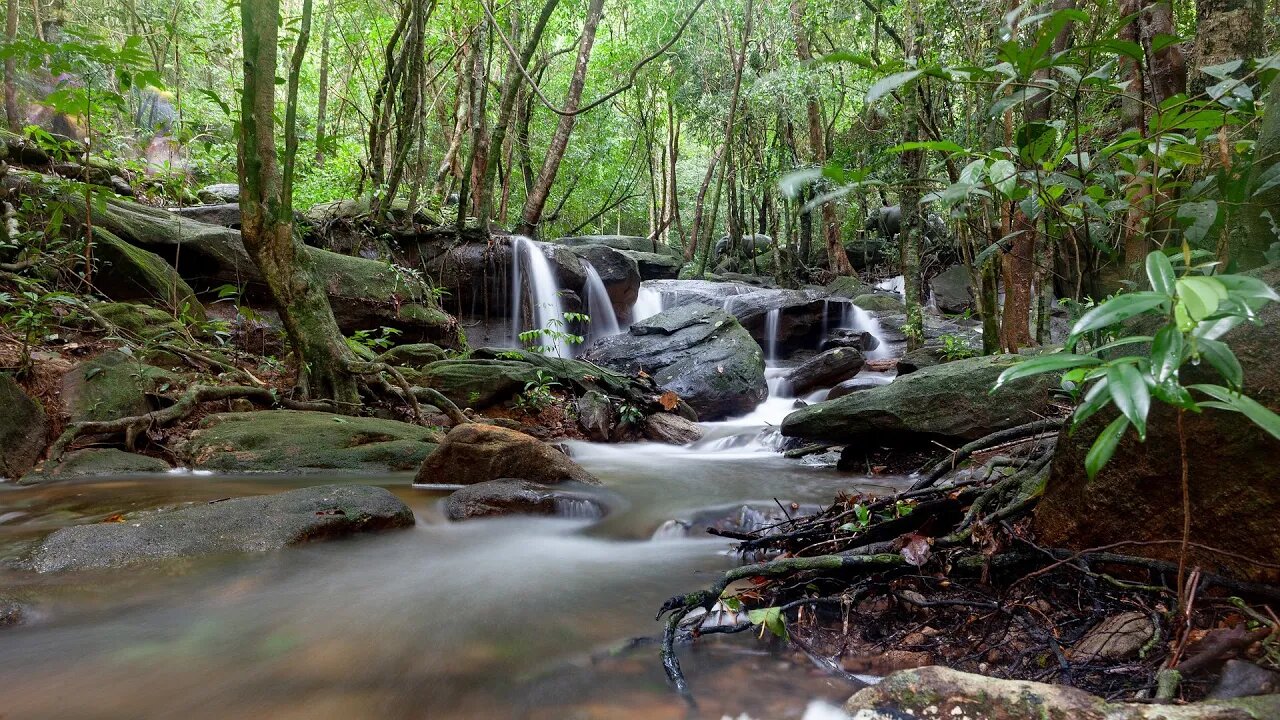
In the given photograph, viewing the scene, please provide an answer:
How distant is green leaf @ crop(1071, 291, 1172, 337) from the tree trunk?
19.9 feet

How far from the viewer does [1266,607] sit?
1.53 metres

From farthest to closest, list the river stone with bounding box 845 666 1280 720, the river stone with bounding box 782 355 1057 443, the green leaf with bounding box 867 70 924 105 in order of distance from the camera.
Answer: the river stone with bounding box 782 355 1057 443, the green leaf with bounding box 867 70 924 105, the river stone with bounding box 845 666 1280 720

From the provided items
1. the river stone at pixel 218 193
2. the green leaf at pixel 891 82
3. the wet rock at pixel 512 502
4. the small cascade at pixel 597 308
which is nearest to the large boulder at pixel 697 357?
the small cascade at pixel 597 308

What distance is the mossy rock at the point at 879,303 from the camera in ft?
50.3

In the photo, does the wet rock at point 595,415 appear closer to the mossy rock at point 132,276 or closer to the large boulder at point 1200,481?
the mossy rock at point 132,276

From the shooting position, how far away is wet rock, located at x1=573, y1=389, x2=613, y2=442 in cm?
802

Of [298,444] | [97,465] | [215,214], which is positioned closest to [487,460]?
[298,444]

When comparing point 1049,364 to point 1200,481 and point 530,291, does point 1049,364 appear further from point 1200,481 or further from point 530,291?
point 530,291

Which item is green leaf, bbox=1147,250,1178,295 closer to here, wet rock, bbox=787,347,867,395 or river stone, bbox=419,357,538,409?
river stone, bbox=419,357,538,409

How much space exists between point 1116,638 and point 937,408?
3513mm

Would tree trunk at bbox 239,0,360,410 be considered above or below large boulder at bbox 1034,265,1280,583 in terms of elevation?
above


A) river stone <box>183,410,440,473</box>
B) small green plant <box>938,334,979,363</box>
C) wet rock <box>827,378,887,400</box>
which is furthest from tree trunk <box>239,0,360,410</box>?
small green plant <box>938,334,979,363</box>

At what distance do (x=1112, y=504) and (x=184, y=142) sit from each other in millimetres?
8149

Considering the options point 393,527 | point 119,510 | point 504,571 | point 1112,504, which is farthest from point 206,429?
point 1112,504
